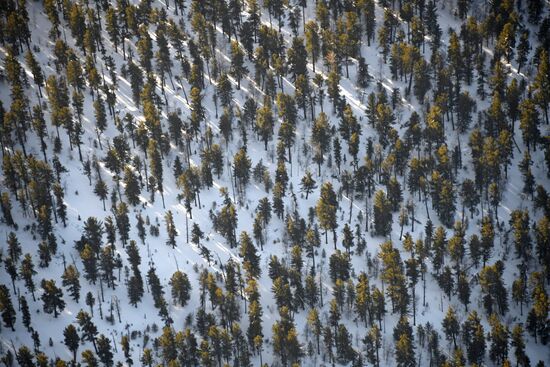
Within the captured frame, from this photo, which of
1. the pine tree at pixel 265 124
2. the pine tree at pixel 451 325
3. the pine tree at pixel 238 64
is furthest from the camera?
the pine tree at pixel 238 64

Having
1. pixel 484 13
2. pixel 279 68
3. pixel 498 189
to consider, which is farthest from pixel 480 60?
pixel 279 68

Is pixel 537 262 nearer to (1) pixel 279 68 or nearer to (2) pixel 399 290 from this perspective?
(2) pixel 399 290

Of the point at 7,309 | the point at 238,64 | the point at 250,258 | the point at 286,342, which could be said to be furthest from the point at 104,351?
the point at 238,64

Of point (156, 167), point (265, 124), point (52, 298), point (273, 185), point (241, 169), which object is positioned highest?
point (265, 124)

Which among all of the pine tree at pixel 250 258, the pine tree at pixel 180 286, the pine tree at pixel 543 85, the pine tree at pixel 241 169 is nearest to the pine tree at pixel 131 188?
→ the pine tree at pixel 180 286

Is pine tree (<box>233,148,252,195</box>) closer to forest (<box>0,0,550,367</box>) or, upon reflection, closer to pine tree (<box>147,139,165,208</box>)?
forest (<box>0,0,550,367</box>)

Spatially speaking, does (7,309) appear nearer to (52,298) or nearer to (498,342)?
(52,298)

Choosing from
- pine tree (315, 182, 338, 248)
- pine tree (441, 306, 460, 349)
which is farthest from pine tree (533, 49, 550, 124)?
pine tree (441, 306, 460, 349)

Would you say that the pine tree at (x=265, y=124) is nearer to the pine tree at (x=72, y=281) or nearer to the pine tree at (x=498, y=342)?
the pine tree at (x=72, y=281)
